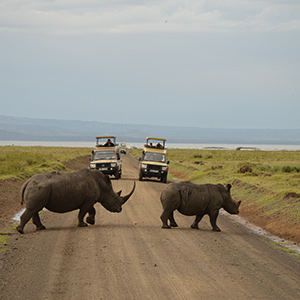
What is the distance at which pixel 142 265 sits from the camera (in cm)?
1126

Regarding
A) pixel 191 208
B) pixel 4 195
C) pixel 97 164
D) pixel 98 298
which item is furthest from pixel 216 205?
pixel 97 164

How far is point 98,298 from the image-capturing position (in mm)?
8828

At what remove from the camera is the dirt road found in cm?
939

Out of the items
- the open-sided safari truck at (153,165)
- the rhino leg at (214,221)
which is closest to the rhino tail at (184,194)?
the rhino leg at (214,221)

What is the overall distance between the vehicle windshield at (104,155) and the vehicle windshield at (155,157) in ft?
7.61

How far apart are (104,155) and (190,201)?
2330 cm

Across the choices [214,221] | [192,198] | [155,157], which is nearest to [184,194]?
[192,198]

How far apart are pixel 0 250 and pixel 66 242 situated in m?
1.62

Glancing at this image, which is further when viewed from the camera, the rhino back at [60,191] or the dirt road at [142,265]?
the rhino back at [60,191]

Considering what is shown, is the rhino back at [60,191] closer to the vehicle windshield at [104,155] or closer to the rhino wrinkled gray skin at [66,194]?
the rhino wrinkled gray skin at [66,194]

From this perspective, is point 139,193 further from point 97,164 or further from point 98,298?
point 98,298

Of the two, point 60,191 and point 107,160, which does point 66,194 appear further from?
point 107,160

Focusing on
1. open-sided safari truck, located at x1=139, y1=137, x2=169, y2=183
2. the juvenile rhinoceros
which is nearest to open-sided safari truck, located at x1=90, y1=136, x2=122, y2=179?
open-sided safari truck, located at x1=139, y1=137, x2=169, y2=183

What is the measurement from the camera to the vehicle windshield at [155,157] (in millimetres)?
39219
